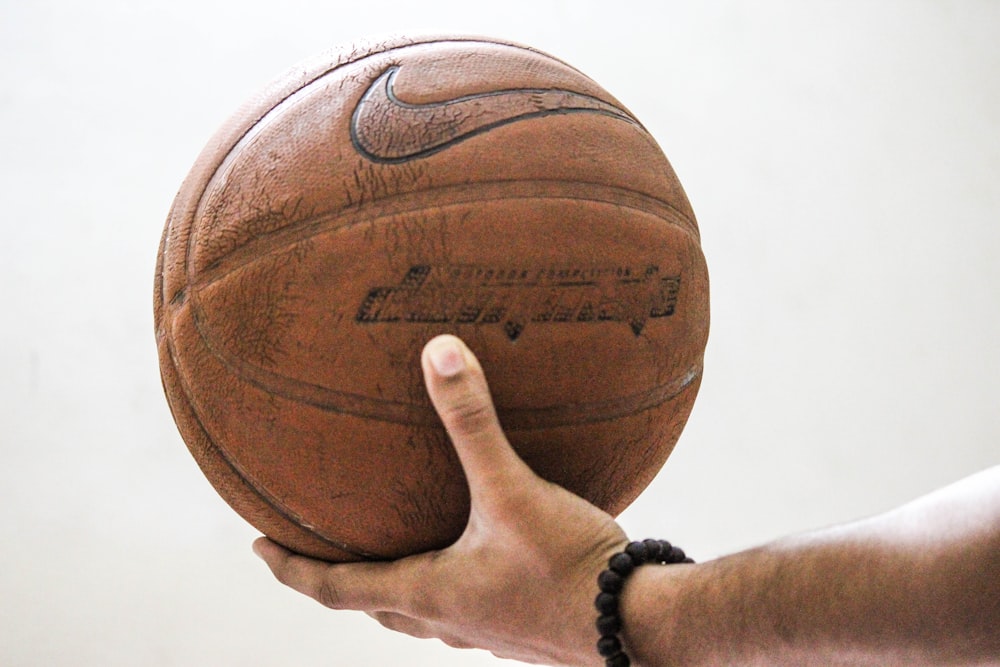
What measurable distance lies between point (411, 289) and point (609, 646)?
0.32 metres

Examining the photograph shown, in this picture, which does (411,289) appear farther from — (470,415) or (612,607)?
(612,607)

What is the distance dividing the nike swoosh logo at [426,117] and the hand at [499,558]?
169 mm

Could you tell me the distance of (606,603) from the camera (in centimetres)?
74

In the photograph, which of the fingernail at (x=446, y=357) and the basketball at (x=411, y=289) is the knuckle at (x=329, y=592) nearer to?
the basketball at (x=411, y=289)

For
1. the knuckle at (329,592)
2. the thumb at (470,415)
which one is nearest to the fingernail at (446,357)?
the thumb at (470,415)

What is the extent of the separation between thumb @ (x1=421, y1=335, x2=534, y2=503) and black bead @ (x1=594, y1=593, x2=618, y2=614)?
11 cm

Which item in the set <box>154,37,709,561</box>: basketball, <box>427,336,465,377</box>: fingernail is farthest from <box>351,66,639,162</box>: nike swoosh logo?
<box>427,336,465,377</box>: fingernail

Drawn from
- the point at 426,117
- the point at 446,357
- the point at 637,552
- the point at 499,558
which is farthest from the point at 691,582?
the point at 426,117

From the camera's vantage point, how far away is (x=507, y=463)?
72 centimetres

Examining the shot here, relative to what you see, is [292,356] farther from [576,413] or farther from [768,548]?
[768,548]

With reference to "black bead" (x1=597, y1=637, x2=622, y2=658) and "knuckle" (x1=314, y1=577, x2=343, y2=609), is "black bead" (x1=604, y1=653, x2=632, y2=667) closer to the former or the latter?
"black bead" (x1=597, y1=637, x2=622, y2=658)

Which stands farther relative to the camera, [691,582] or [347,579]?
[347,579]

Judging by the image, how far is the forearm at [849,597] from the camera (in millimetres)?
618

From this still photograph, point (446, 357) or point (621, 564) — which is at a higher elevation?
point (446, 357)
